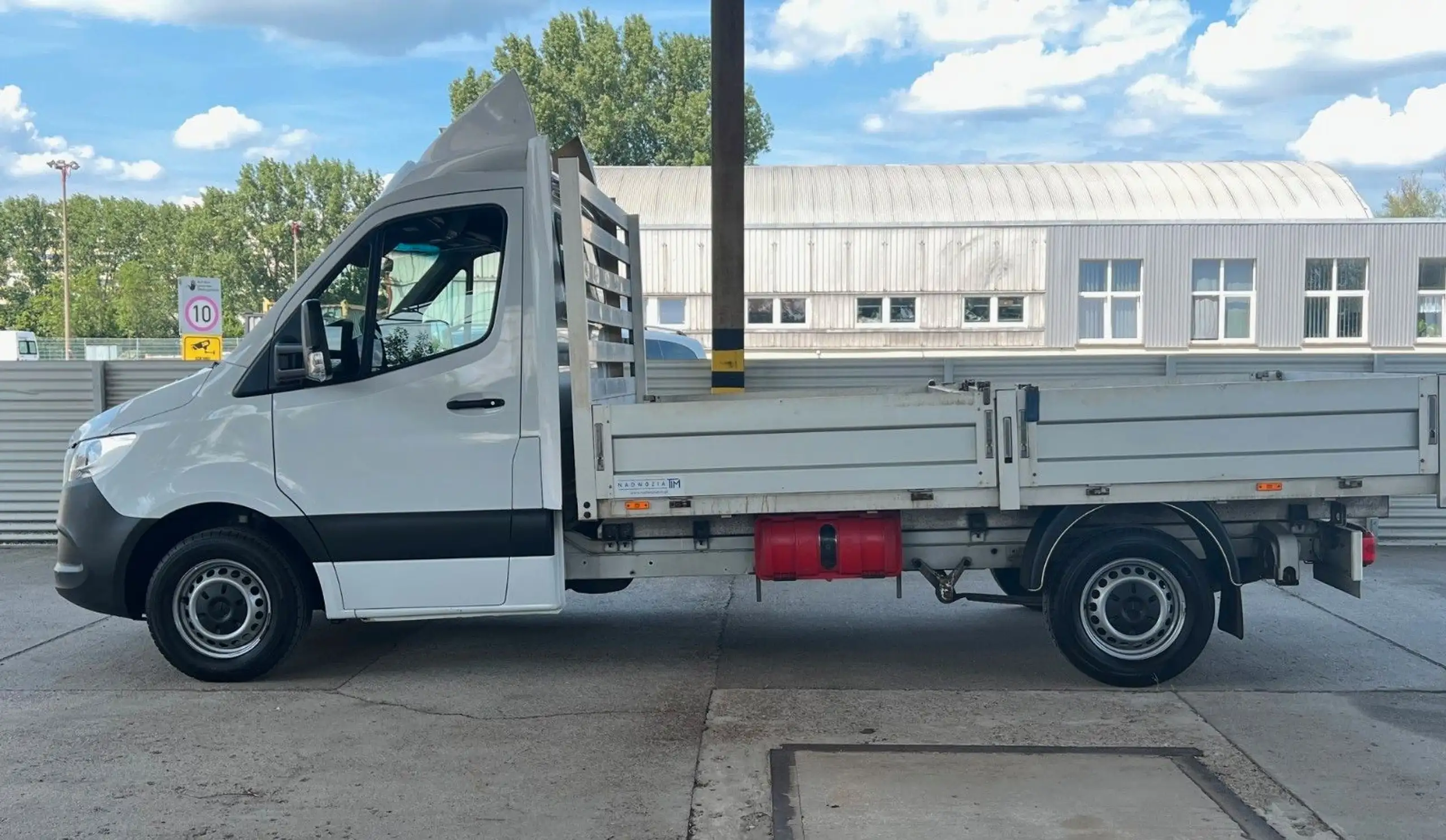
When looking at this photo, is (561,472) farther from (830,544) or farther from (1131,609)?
(1131,609)

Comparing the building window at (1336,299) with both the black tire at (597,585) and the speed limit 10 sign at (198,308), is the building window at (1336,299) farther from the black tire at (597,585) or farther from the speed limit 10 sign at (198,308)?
the black tire at (597,585)

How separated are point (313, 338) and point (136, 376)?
263 inches

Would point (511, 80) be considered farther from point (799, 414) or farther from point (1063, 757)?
point (1063, 757)

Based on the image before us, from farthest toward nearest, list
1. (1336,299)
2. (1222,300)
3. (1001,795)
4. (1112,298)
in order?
(1112,298)
(1222,300)
(1336,299)
(1001,795)

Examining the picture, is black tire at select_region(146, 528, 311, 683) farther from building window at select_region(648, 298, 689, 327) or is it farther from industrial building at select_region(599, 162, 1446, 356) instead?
building window at select_region(648, 298, 689, 327)

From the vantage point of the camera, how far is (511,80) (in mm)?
6883

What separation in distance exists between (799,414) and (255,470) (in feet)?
9.48

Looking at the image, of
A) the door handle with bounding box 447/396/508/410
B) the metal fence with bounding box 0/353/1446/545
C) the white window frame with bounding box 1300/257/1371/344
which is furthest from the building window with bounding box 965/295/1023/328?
the door handle with bounding box 447/396/508/410

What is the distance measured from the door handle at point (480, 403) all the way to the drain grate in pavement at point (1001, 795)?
7.54 feet

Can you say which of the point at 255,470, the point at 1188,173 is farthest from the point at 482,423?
the point at 1188,173

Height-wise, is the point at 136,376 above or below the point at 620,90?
below

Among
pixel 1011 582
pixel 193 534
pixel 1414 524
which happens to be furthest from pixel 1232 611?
pixel 1414 524

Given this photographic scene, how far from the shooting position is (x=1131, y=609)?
6652mm

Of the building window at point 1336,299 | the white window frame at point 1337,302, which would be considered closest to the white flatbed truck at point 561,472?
the white window frame at point 1337,302
